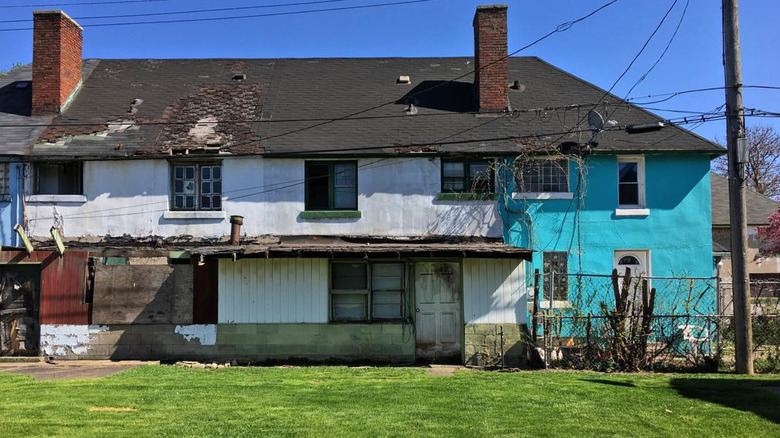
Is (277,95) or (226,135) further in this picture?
(277,95)

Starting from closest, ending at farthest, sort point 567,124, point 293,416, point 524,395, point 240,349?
1. point 293,416
2. point 524,395
3. point 240,349
4. point 567,124

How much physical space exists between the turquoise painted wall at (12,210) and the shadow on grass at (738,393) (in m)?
14.8

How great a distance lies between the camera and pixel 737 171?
12.0 meters

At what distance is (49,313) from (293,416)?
353 inches

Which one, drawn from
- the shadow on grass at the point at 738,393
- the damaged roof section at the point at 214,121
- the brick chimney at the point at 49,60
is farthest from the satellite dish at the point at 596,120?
the brick chimney at the point at 49,60

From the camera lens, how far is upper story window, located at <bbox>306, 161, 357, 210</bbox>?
15664 millimetres

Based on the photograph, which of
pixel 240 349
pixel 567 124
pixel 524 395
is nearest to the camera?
pixel 524 395

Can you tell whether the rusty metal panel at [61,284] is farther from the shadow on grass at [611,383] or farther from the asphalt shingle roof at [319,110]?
the shadow on grass at [611,383]

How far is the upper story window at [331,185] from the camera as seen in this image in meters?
15.7

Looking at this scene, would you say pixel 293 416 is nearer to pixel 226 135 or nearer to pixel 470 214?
pixel 470 214

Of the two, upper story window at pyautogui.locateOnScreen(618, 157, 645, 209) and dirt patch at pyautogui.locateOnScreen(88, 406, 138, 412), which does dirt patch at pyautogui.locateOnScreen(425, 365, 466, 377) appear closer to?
dirt patch at pyautogui.locateOnScreen(88, 406, 138, 412)

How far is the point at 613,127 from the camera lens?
16.0 meters

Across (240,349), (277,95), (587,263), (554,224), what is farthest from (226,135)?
(587,263)

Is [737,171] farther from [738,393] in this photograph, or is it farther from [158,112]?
[158,112]
